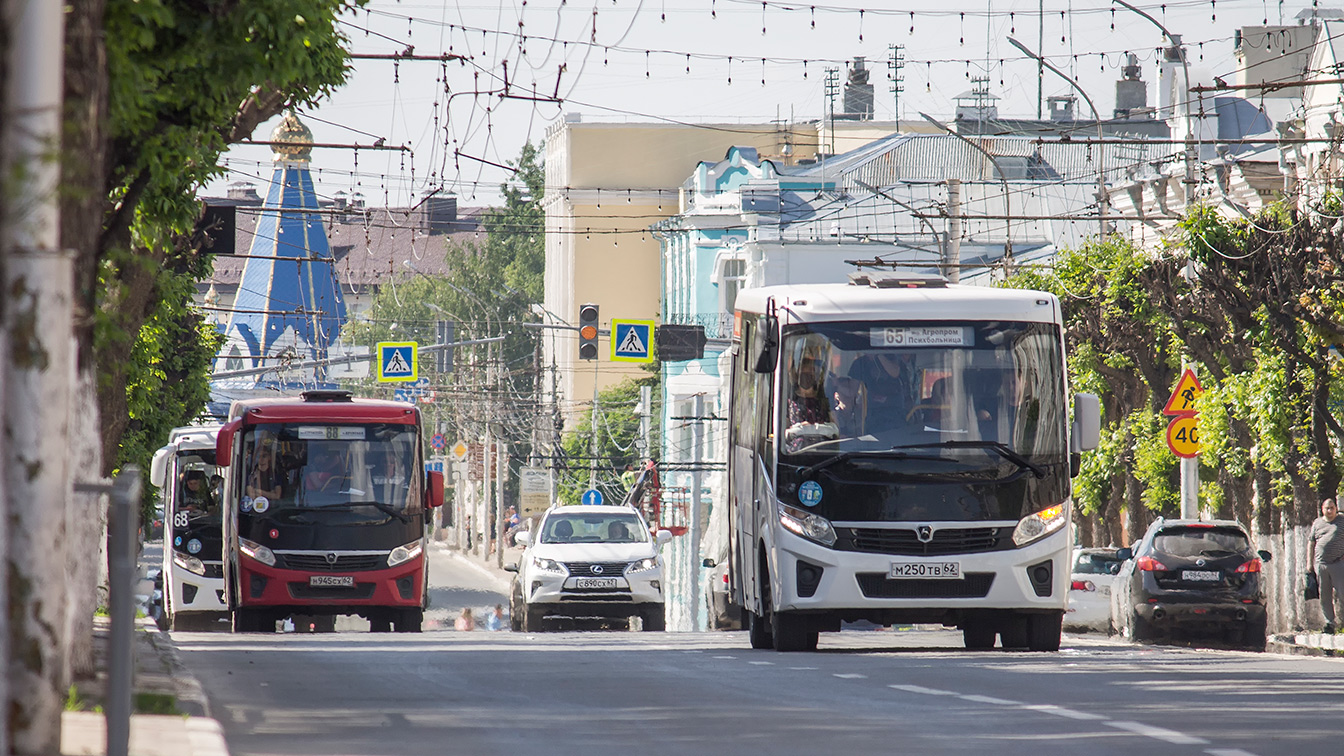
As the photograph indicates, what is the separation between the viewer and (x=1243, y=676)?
49.9 feet

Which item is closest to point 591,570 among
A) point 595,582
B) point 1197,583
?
point 595,582

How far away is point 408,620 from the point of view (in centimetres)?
2808

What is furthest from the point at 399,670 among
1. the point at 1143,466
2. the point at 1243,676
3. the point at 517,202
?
the point at 517,202

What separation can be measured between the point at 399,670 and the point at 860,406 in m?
4.33

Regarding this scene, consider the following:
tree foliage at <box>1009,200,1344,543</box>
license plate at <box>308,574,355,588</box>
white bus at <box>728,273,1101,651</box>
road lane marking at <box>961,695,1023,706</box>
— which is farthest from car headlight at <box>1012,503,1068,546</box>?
license plate at <box>308,574,355,588</box>

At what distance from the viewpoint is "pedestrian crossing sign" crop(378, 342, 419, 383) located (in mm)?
55094

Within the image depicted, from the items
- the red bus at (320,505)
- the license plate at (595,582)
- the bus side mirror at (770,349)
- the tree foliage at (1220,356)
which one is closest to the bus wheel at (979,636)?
the bus side mirror at (770,349)

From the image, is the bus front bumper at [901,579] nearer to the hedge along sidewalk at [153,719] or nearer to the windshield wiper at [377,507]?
the hedge along sidewalk at [153,719]

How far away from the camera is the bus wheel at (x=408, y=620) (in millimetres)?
27906

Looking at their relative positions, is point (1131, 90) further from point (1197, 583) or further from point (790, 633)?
point (790, 633)

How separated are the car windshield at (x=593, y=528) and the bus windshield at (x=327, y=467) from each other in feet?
18.8

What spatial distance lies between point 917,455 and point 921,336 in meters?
0.99

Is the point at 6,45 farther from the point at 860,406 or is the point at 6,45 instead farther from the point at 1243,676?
the point at 860,406

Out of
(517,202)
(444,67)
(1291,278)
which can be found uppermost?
(517,202)
